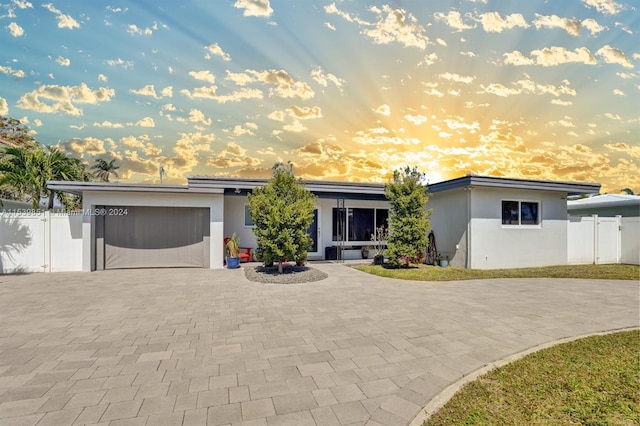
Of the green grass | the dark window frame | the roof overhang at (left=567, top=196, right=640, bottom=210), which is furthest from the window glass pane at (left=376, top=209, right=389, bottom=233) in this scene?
the roof overhang at (left=567, top=196, right=640, bottom=210)

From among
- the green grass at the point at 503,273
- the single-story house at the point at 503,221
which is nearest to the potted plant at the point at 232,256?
the green grass at the point at 503,273

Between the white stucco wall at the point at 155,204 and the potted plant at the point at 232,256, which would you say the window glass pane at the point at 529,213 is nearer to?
the potted plant at the point at 232,256

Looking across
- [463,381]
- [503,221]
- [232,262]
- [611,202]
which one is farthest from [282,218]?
[611,202]

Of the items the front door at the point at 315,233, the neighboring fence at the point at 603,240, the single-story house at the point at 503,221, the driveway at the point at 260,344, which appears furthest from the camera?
the front door at the point at 315,233

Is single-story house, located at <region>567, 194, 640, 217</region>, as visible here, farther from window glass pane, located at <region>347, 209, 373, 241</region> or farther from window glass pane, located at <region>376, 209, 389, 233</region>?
window glass pane, located at <region>347, 209, 373, 241</region>

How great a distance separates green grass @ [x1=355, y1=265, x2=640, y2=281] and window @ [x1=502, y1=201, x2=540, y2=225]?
1.99m

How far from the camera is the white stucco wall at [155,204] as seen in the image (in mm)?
10492

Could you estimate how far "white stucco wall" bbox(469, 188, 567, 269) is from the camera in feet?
38.2

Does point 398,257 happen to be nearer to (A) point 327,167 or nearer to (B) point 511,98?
(B) point 511,98

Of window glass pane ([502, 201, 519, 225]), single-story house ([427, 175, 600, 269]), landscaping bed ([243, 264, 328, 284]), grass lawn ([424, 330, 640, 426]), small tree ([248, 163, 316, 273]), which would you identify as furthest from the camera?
window glass pane ([502, 201, 519, 225])

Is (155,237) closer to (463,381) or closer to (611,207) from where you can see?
(463,381)

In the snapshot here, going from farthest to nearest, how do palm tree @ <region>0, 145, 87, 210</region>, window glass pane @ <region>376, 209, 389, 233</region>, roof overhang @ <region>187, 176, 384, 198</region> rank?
window glass pane @ <region>376, 209, 389, 233</region> → roof overhang @ <region>187, 176, 384, 198</region> → palm tree @ <region>0, 145, 87, 210</region>

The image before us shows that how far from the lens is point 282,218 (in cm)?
946

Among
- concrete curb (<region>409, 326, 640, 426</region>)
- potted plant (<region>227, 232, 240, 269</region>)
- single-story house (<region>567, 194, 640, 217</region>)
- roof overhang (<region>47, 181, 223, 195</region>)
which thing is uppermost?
roof overhang (<region>47, 181, 223, 195</region>)
